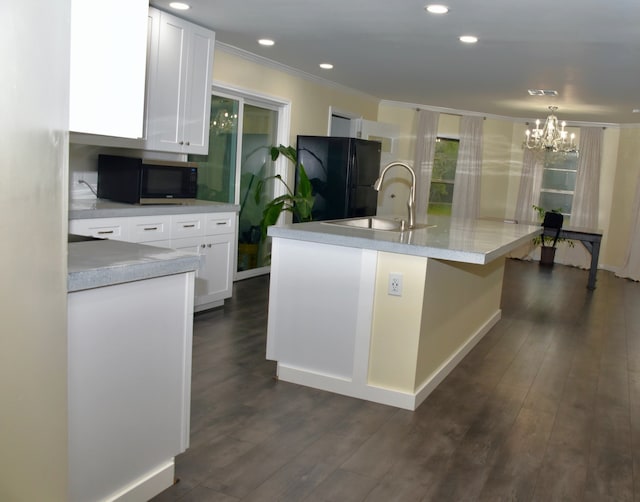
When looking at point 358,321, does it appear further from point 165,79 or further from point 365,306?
point 165,79

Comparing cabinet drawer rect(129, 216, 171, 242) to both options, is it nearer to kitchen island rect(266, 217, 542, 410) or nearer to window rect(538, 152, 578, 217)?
kitchen island rect(266, 217, 542, 410)

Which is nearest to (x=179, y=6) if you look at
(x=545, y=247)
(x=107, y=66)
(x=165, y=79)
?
(x=165, y=79)

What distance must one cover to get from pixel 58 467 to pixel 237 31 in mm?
3924

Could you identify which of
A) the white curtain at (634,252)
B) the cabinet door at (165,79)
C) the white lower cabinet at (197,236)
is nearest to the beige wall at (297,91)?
the cabinet door at (165,79)

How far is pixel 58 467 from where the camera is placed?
167cm

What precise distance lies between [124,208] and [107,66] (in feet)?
7.65

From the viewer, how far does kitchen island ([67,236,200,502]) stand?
178 centimetres

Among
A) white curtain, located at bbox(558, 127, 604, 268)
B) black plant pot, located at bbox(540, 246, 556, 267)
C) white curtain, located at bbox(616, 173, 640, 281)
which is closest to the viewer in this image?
white curtain, located at bbox(616, 173, 640, 281)

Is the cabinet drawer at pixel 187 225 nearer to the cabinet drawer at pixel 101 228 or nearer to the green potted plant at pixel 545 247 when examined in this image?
the cabinet drawer at pixel 101 228

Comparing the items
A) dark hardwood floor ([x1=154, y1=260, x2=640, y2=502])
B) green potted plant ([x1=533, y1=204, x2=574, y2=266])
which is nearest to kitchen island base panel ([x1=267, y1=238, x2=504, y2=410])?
dark hardwood floor ([x1=154, y1=260, x2=640, y2=502])

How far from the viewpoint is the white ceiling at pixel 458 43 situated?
3.74m

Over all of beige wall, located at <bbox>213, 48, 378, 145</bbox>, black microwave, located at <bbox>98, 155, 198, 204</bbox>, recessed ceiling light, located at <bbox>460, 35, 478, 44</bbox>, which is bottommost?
black microwave, located at <bbox>98, 155, 198, 204</bbox>

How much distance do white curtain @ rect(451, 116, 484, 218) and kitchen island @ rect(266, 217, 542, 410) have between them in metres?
5.67

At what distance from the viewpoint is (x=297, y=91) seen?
6625 millimetres
